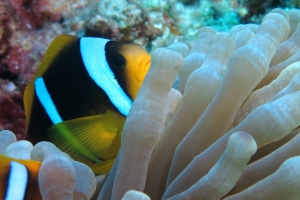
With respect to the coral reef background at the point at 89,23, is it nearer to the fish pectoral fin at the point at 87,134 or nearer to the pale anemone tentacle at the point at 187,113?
the fish pectoral fin at the point at 87,134

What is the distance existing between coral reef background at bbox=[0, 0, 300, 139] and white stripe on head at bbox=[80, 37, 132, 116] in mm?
995

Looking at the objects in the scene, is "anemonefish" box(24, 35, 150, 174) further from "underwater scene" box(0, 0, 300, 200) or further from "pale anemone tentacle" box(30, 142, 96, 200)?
"pale anemone tentacle" box(30, 142, 96, 200)

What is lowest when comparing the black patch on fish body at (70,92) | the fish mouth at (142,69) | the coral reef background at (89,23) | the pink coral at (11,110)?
the pink coral at (11,110)

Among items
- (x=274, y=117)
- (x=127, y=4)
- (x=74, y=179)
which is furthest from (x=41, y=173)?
(x=127, y=4)

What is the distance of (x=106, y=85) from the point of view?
1.26m

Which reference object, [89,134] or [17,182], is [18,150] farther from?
[17,182]

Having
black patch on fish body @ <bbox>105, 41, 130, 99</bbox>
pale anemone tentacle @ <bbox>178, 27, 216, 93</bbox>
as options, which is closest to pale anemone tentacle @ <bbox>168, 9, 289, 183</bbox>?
pale anemone tentacle @ <bbox>178, 27, 216, 93</bbox>

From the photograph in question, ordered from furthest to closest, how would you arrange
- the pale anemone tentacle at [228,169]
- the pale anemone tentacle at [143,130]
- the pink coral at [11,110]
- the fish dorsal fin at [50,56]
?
the pink coral at [11,110], the fish dorsal fin at [50,56], the pale anemone tentacle at [143,130], the pale anemone tentacle at [228,169]

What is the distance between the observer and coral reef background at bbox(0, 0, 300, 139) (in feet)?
7.03

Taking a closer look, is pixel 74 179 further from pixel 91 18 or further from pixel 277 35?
pixel 91 18

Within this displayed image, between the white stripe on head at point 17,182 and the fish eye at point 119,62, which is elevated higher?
the white stripe on head at point 17,182

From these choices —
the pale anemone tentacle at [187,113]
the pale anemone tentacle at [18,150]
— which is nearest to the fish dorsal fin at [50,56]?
the pale anemone tentacle at [18,150]

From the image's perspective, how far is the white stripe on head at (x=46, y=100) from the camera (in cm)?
131

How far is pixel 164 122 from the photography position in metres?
1.00
